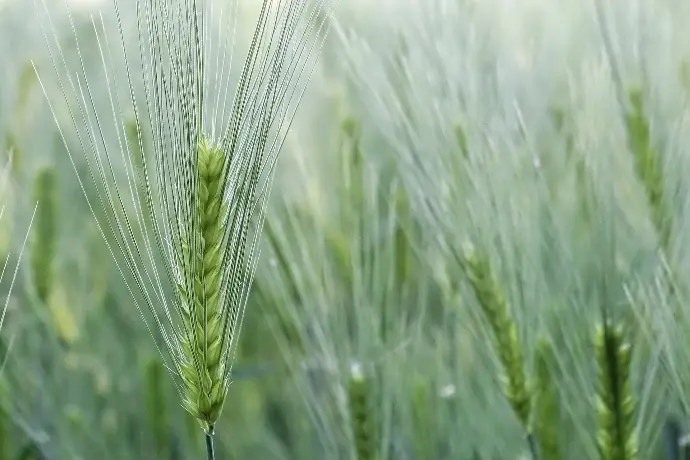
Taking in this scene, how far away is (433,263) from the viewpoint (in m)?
0.53

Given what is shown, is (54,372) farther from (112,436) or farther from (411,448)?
(411,448)

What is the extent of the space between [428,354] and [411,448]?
0.07 meters

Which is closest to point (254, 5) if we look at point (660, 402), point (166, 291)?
point (166, 291)

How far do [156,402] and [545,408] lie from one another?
243 millimetres

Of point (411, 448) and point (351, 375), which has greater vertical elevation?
point (351, 375)

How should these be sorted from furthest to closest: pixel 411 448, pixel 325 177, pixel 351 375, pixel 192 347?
pixel 325 177
pixel 411 448
pixel 351 375
pixel 192 347

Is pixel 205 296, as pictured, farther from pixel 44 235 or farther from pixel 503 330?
pixel 44 235

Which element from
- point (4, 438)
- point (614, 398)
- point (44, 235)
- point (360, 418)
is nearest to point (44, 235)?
point (44, 235)

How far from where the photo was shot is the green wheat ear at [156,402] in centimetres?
47

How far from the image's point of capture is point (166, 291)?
673mm

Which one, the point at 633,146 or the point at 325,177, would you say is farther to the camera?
the point at 325,177

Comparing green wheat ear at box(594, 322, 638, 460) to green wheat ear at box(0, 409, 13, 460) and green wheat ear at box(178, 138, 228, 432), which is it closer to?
green wheat ear at box(178, 138, 228, 432)

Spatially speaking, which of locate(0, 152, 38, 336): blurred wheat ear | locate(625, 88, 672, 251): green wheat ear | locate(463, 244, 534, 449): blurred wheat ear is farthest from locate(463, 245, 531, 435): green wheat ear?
locate(0, 152, 38, 336): blurred wheat ear

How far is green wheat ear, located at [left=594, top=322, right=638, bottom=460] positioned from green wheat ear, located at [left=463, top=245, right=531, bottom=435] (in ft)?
0.13
